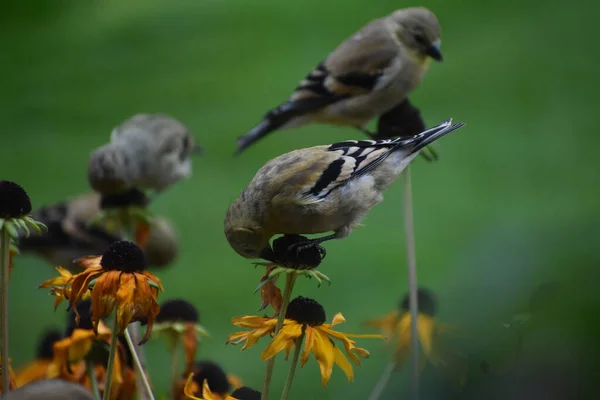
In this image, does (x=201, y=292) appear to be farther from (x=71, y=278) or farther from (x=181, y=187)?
(x=71, y=278)

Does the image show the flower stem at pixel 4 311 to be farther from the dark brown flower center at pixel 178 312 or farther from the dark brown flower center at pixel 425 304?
the dark brown flower center at pixel 425 304

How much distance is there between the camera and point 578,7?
3.66m

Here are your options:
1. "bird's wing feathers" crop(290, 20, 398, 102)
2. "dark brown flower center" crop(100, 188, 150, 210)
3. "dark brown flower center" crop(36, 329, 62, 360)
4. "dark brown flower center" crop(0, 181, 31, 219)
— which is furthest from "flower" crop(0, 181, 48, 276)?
"bird's wing feathers" crop(290, 20, 398, 102)

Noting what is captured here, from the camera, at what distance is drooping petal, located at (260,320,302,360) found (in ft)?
2.13

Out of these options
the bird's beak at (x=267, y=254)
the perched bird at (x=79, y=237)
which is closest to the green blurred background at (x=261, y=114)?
the perched bird at (x=79, y=237)

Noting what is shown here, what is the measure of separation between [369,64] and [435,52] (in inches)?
4.0

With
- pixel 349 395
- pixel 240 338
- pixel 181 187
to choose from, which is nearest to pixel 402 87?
pixel 349 395

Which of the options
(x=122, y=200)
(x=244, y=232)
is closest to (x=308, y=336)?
(x=244, y=232)

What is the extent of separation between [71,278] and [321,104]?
724 mm

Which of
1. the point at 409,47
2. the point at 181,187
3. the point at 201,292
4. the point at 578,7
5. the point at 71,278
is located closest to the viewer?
the point at 71,278

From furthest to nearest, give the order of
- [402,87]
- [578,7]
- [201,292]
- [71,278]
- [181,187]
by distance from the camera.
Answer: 1. [578,7]
2. [181,187]
3. [201,292]
4. [402,87]
5. [71,278]

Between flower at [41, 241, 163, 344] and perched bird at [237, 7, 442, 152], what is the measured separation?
587mm

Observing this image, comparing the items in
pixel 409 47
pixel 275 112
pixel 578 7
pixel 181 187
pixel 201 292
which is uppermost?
pixel 578 7

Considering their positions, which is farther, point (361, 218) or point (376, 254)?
point (376, 254)
